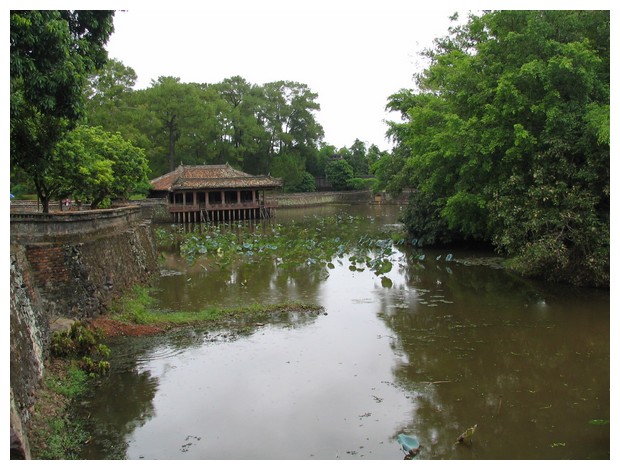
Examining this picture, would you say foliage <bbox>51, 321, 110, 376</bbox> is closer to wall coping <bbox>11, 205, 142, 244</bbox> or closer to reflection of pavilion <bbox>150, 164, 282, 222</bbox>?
wall coping <bbox>11, 205, 142, 244</bbox>

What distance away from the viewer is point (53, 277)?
392 inches

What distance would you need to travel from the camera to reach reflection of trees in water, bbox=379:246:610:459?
6.93m

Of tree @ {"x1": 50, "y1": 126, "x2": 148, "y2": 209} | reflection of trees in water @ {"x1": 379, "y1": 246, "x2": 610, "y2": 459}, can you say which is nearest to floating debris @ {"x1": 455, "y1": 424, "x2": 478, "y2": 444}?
reflection of trees in water @ {"x1": 379, "y1": 246, "x2": 610, "y2": 459}

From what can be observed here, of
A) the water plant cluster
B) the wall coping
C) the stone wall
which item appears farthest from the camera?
the water plant cluster

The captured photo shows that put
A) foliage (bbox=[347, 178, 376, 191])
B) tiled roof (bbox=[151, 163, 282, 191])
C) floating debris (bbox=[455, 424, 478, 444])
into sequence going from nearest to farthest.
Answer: floating debris (bbox=[455, 424, 478, 444]), tiled roof (bbox=[151, 163, 282, 191]), foliage (bbox=[347, 178, 376, 191])

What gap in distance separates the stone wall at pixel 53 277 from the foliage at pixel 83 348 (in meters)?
0.28

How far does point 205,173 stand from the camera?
42.8 m

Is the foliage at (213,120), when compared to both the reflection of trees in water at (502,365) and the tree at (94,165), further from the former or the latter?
the reflection of trees in water at (502,365)

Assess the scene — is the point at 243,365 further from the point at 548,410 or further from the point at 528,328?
the point at 528,328

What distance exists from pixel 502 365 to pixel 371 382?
254 cm

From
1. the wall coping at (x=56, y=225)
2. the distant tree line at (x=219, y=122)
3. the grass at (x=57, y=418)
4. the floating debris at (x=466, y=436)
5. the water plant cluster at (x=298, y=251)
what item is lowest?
the floating debris at (x=466, y=436)

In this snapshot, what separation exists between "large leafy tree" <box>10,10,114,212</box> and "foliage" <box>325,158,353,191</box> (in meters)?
54.8

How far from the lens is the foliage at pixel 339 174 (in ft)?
211

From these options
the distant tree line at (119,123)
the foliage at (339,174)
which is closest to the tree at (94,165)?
the distant tree line at (119,123)
